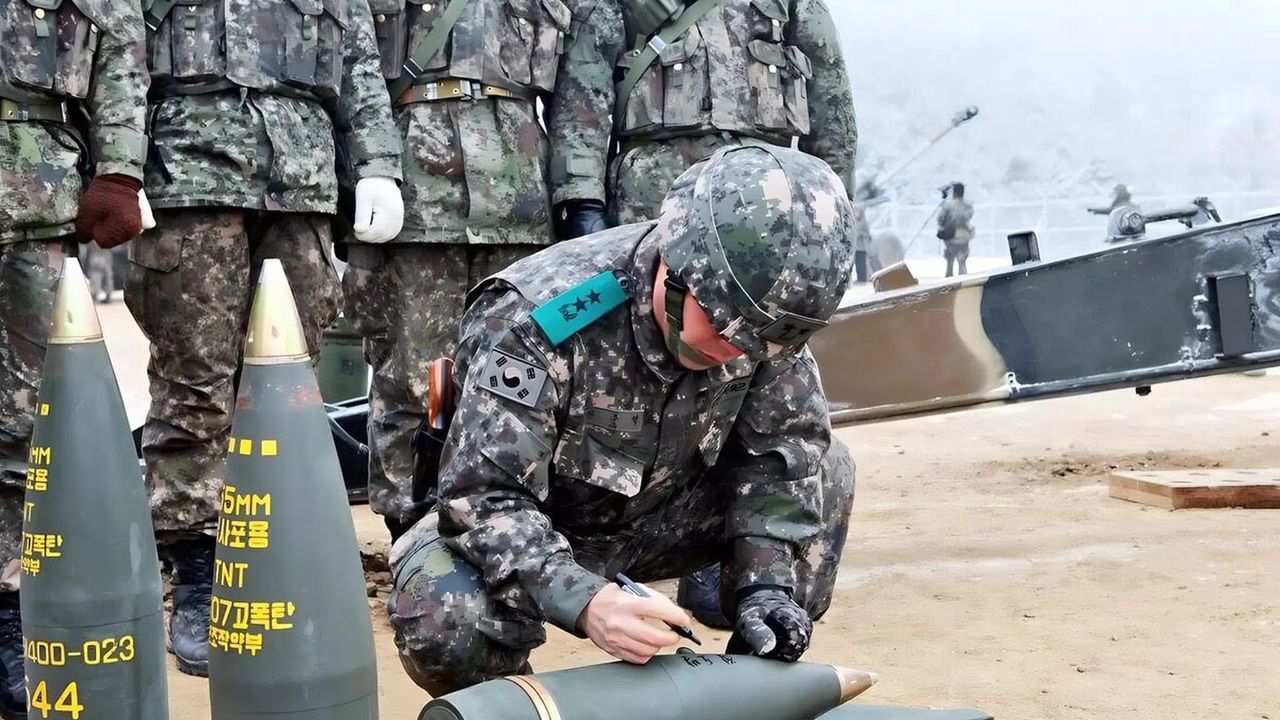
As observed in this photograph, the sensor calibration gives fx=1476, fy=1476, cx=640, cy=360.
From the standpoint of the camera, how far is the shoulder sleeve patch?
2350mm

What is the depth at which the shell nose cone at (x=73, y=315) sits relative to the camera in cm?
217

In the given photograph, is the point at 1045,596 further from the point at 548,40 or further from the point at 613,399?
the point at 548,40

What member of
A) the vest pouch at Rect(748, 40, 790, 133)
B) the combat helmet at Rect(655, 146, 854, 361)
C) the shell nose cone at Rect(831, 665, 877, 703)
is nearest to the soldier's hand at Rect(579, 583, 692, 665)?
the shell nose cone at Rect(831, 665, 877, 703)

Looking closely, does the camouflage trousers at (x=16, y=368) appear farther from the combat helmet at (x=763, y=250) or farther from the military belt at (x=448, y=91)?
the combat helmet at (x=763, y=250)

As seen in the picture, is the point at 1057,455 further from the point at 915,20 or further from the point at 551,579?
the point at 915,20

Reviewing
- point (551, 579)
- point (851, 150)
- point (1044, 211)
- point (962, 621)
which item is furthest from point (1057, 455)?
point (1044, 211)

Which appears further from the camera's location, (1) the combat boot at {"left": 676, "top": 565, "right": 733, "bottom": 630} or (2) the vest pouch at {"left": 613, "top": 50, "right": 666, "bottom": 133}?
(2) the vest pouch at {"left": 613, "top": 50, "right": 666, "bottom": 133}

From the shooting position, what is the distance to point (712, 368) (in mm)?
2461

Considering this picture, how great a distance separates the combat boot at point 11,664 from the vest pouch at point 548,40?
69.3 inches

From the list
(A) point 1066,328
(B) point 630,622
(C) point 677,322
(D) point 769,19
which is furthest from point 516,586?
(A) point 1066,328

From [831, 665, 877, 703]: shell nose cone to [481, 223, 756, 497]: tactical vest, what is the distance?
0.45m

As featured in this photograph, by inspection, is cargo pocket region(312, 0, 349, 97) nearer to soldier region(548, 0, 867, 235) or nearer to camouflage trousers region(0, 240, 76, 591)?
soldier region(548, 0, 867, 235)

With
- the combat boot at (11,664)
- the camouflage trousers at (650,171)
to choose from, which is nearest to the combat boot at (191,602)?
the combat boot at (11,664)

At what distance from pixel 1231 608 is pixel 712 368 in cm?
162
